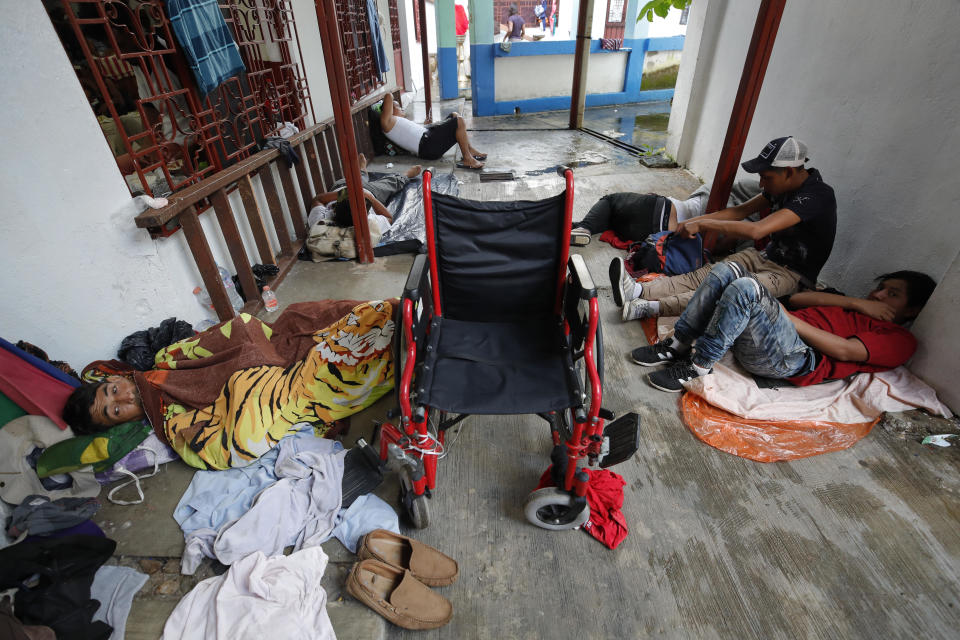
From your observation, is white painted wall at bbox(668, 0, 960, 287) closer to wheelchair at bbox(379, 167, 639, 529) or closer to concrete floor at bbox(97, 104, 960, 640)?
concrete floor at bbox(97, 104, 960, 640)

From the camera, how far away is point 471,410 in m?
1.37

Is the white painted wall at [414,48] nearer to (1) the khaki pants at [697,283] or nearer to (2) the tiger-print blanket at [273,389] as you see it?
(1) the khaki pants at [697,283]

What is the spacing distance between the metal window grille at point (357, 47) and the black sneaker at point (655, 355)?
405 centimetres

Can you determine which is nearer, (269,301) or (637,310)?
(637,310)

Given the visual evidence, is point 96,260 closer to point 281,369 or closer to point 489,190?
point 281,369

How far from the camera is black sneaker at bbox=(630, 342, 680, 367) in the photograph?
7.24 feet

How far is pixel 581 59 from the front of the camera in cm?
632

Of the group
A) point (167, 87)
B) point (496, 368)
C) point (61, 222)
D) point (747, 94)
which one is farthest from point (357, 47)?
point (496, 368)

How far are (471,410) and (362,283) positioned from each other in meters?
1.94

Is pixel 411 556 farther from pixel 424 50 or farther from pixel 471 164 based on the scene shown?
pixel 424 50

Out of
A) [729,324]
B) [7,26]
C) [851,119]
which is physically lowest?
[729,324]

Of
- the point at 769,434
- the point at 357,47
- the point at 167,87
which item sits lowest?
the point at 769,434

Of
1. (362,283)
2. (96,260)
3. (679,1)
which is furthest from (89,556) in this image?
(679,1)

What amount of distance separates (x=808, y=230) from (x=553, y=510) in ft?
6.66
